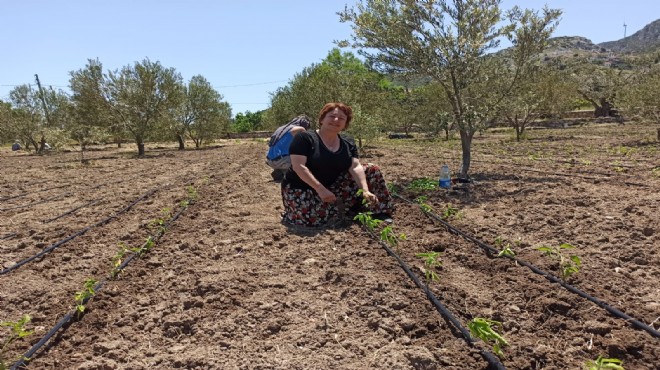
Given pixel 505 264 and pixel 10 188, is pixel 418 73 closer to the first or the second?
pixel 505 264

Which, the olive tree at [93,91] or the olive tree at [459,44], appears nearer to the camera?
the olive tree at [459,44]

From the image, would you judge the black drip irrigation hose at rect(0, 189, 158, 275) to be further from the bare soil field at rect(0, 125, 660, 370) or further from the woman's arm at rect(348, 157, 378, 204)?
the woman's arm at rect(348, 157, 378, 204)

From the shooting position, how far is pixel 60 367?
244cm

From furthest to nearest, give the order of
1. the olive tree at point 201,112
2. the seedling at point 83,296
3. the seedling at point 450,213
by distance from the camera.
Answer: the olive tree at point 201,112 < the seedling at point 450,213 < the seedling at point 83,296

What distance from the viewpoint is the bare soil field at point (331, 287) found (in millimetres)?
2510

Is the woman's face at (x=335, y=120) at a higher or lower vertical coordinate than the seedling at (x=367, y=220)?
higher

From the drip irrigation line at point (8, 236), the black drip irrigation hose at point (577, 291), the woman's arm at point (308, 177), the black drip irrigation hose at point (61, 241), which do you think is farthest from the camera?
the drip irrigation line at point (8, 236)

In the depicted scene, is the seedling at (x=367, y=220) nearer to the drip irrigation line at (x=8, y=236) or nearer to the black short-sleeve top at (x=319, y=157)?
the black short-sleeve top at (x=319, y=157)

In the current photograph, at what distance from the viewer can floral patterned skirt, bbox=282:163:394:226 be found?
5.06 meters

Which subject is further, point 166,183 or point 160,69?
point 160,69

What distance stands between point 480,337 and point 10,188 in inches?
452

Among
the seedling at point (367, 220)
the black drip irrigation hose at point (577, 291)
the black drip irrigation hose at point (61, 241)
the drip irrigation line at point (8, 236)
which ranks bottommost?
the black drip irrigation hose at point (577, 291)

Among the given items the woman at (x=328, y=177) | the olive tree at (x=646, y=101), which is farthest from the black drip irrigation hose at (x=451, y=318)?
the olive tree at (x=646, y=101)

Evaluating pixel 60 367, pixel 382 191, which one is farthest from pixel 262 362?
pixel 382 191
